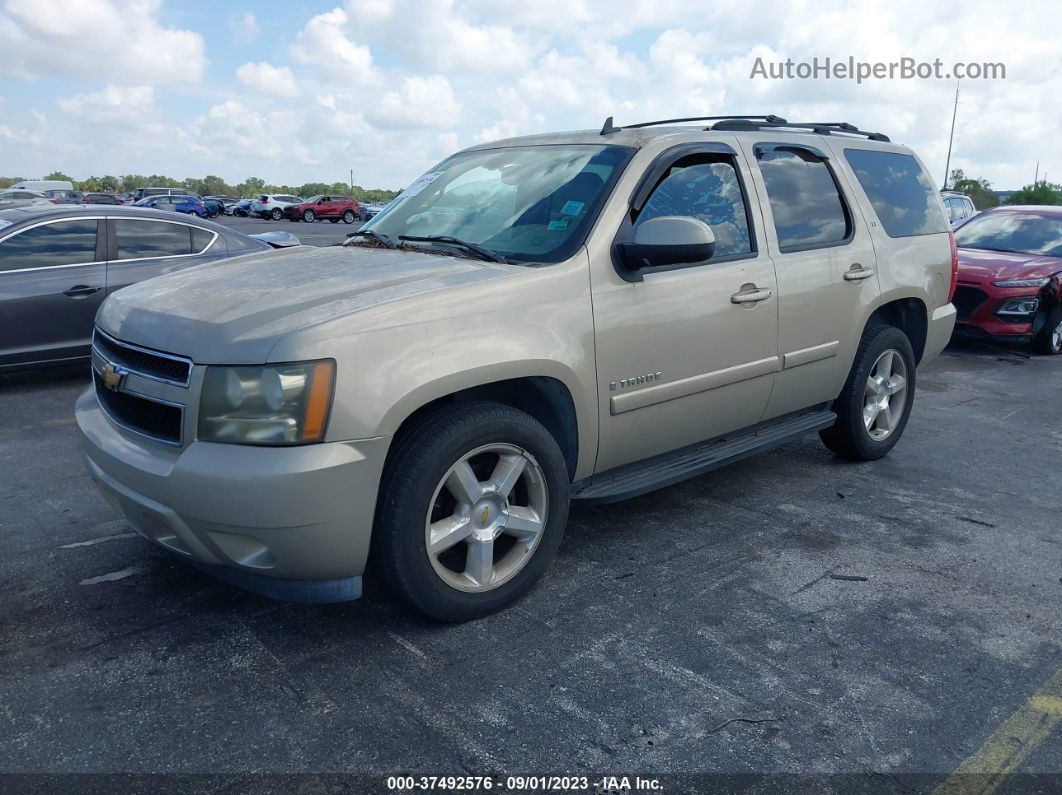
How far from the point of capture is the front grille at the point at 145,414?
2.96 meters

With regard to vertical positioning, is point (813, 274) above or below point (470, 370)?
above

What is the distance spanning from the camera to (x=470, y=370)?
122 inches

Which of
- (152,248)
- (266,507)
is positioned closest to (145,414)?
(266,507)

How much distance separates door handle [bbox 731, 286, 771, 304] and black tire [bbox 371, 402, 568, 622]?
4.17 feet

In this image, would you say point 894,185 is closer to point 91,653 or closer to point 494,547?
point 494,547

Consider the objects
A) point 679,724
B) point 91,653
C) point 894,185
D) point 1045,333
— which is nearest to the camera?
point 679,724

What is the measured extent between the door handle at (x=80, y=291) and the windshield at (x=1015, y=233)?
9.03m

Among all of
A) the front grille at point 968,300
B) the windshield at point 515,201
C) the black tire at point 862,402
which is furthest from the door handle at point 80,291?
the front grille at point 968,300

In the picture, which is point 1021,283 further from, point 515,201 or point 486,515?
point 486,515

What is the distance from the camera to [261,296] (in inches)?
125

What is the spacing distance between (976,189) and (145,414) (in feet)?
195

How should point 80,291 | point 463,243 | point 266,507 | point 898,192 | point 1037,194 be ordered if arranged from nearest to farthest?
point 266,507 < point 463,243 < point 898,192 < point 80,291 < point 1037,194

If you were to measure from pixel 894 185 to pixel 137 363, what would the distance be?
14.4ft

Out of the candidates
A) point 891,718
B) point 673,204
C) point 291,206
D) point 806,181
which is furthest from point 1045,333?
point 291,206
